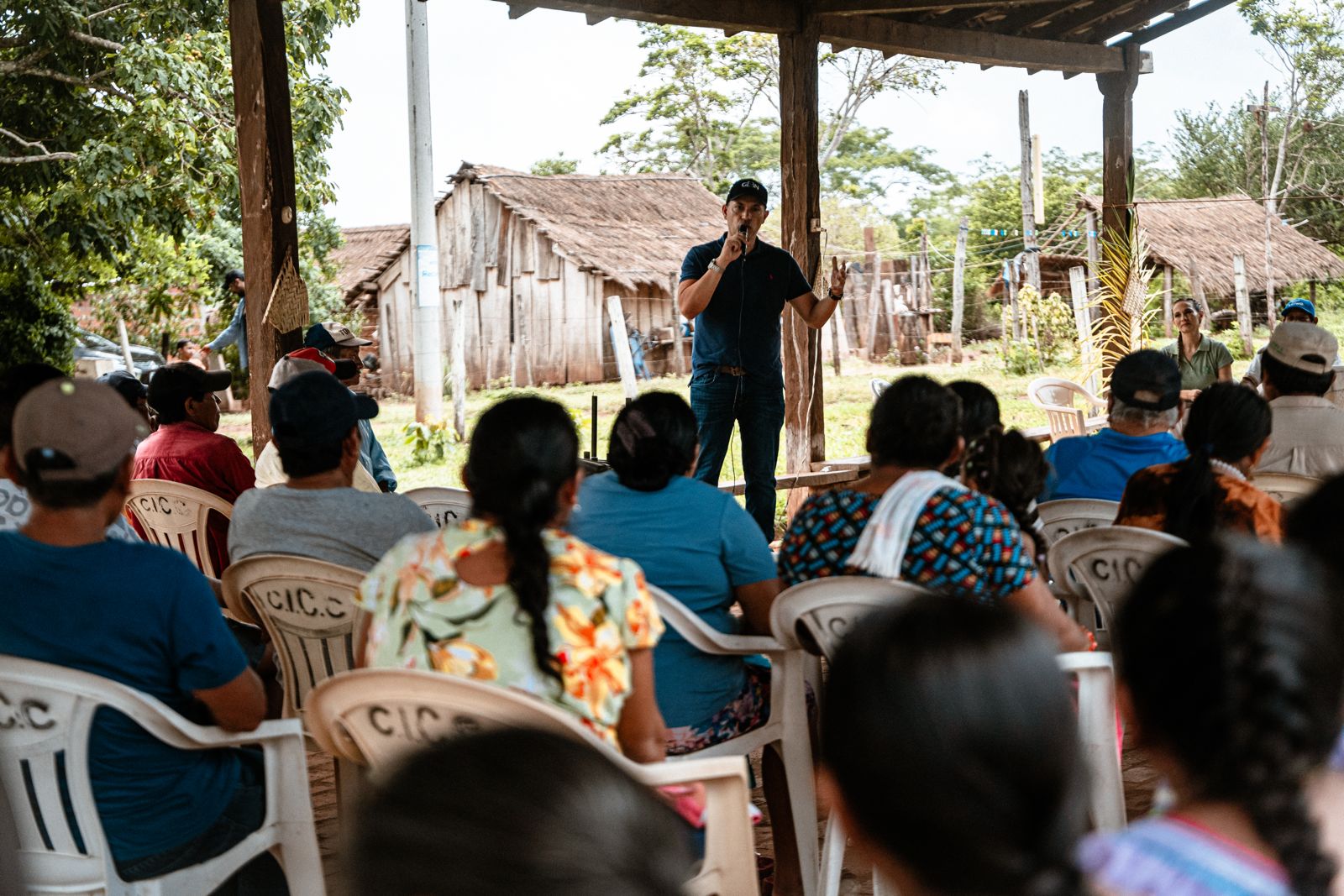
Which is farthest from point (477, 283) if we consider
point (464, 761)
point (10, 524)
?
point (464, 761)

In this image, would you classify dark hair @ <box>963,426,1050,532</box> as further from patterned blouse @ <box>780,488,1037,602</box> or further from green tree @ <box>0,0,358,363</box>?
green tree @ <box>0,0,358,363</box>

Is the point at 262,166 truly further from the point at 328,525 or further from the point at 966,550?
the point at 966,550

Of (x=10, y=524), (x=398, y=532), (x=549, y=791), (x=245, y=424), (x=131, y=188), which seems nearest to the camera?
(x=549, y=791)

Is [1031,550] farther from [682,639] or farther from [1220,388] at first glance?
[682,639]

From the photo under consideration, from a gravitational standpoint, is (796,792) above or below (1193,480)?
below

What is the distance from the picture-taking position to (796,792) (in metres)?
2.60

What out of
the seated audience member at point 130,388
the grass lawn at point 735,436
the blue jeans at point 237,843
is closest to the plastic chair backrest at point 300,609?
the blue jeans at point 237,843

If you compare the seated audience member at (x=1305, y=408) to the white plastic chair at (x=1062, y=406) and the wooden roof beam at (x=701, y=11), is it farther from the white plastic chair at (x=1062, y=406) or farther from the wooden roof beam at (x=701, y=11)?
the white plastic chair at (x=1062, y=406)

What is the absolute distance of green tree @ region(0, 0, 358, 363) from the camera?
10.5 m

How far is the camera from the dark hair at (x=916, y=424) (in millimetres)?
2502

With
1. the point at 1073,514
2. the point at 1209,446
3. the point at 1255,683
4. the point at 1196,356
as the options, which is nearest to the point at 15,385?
the point at 1073,514

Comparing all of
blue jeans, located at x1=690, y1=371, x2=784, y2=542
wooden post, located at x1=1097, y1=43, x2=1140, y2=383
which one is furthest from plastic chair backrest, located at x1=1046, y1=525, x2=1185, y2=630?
wooden post, located at x1=1097, y1=43, x2=1140, y2=383

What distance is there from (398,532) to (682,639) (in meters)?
0.67

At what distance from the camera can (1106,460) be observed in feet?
11.2
